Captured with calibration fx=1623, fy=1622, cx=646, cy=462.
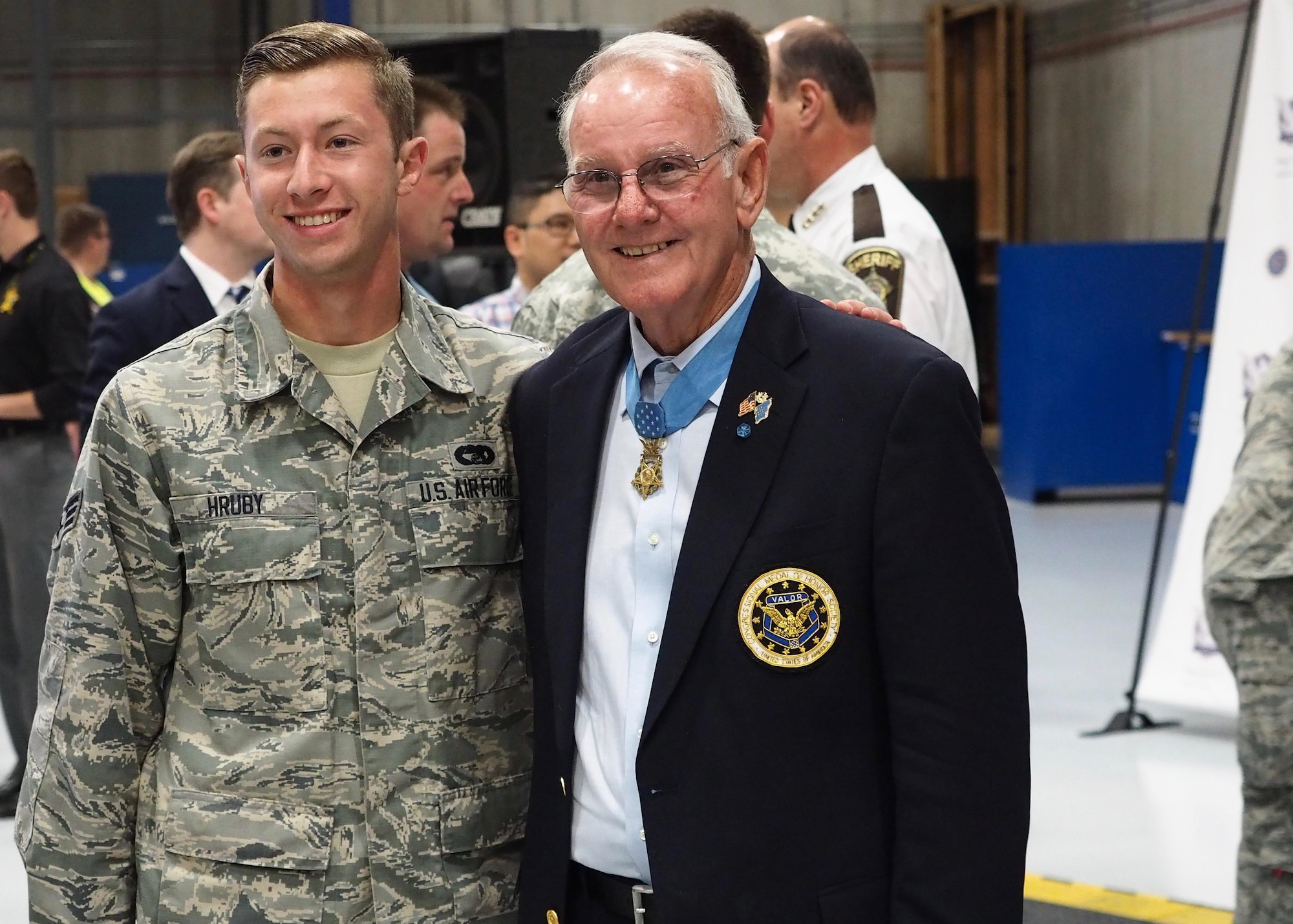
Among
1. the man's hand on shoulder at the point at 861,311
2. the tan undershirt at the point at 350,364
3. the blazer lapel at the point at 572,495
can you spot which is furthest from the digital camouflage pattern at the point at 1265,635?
the tan undershirt at the point at 350,364

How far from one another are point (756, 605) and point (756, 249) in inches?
39.6

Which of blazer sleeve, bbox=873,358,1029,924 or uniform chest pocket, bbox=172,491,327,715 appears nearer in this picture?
blazer sleeve, bbox=873,358,1029,924

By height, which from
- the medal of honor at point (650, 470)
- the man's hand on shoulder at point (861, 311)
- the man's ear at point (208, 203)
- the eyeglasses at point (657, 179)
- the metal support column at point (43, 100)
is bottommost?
the medal of honor at point (650, 470)

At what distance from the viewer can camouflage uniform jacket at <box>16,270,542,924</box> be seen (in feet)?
5.82

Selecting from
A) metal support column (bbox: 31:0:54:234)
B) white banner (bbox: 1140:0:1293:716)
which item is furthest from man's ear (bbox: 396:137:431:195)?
metal support column (bbox: 31:0:54:234)

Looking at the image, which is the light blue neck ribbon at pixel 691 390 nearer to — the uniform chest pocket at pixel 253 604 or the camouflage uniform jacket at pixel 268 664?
the camouflage uniform jacket at pixel 268 664

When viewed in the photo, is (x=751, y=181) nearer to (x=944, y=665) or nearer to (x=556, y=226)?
(x=944, y=665)

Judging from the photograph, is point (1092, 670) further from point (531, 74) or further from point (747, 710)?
point (747, 710)

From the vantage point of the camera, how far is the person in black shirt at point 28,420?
4.75 m

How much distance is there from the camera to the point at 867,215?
350cm

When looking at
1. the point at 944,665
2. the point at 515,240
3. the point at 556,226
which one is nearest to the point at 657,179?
the point at 944,665

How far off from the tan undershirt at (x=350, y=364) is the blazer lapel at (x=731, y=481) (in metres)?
0.48

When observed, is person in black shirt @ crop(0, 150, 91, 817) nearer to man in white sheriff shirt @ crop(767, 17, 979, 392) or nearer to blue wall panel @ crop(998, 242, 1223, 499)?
man in white sheriff shirt @ crop(767, 17, 979, 392)

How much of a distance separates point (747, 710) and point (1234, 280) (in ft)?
13.1
